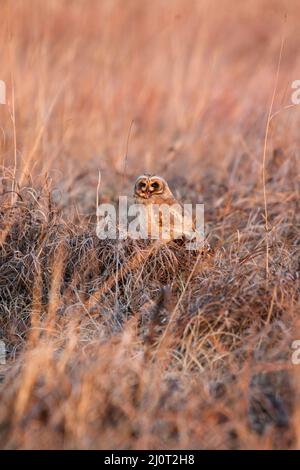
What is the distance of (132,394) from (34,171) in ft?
9.35

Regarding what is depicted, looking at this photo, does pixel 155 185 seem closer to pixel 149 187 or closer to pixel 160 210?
pixel 149 187

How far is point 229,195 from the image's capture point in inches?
245

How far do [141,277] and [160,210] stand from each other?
0.95 meters

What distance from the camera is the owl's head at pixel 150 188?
17.7 ft

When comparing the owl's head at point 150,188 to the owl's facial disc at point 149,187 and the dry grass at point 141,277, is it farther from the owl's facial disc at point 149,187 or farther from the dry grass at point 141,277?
the dry grass at point 141,277

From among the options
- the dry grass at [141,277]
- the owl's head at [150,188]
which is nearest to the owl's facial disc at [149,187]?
the owl's head at [150,188]

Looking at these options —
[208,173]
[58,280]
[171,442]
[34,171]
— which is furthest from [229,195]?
[171,442]

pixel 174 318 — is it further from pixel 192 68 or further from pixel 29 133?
pixel 192 68

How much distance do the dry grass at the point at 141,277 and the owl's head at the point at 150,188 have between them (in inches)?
15.2

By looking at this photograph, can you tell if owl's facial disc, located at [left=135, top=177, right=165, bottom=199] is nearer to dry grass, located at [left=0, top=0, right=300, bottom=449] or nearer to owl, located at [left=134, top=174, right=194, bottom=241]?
owl, located at [left=134, top=174, right=194, bottom=241]

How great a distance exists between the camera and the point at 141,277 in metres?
4.50

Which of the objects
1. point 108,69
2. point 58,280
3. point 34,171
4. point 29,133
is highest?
point 108,69

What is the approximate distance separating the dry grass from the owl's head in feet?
1.27

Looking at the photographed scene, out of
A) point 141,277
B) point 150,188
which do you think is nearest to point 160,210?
point 150,188
